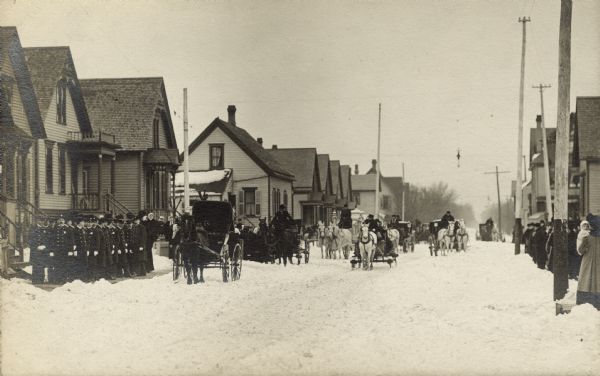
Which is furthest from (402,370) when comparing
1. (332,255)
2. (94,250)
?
(332,255)

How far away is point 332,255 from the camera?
3762cm

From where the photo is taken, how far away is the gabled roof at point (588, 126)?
39.0m

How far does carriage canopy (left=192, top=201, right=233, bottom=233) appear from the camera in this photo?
70.1 ft

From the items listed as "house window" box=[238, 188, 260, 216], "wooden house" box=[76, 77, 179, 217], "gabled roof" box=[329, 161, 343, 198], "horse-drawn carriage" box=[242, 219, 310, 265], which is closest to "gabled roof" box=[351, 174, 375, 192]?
"gabled roof" box=[329, 161, 343, 198]

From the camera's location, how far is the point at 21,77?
22031mm

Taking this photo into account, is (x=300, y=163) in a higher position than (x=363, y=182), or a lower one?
higher

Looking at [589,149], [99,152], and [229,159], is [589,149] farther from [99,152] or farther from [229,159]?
[99,152]

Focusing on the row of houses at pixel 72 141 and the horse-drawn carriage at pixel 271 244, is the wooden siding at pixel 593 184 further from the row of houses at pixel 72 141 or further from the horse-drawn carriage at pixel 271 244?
the row of houses at pixel 72 141

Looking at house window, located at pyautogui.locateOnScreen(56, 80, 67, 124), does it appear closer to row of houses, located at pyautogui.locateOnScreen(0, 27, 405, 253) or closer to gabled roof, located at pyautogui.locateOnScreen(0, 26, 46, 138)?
row of houses, located at pyautogui.locateOnScreen(0, 27, 405, 253)

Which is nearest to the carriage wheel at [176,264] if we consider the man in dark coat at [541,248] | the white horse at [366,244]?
the white horse at [366,244]

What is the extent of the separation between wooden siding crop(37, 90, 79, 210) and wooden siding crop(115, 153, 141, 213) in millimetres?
5383

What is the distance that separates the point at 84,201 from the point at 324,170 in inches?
1624

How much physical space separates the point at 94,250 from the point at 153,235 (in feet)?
16.3

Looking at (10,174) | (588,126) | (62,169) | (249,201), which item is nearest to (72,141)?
(62,169)
